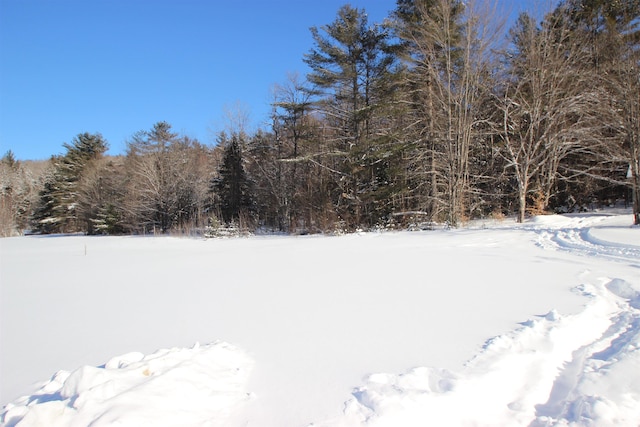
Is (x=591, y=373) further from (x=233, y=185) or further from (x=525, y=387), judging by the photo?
(x=233, y=185)

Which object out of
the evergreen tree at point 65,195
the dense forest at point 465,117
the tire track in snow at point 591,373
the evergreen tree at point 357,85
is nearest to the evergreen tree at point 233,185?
the dense forest at point 465,117

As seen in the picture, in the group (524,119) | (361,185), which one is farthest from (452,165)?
(524,119)

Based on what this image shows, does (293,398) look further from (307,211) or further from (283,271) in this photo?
(307,211)

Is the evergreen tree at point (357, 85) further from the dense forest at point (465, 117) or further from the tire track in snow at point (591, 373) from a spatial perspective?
the tire track in snow at point (591, 373)

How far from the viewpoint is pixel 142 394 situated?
187cm

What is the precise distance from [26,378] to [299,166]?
20317 millimetres

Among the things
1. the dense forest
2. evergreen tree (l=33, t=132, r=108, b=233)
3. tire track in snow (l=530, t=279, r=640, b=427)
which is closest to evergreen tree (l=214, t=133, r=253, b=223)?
the dense forest

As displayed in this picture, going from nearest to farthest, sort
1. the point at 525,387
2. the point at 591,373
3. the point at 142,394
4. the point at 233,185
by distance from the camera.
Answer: the point at 142,394 < the point at 525,387 < the point at 591,373 < the point at 233,185

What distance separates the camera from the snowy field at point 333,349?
1.86m

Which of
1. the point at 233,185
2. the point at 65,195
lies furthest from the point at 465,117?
the point at 65,195

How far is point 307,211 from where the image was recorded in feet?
61.0


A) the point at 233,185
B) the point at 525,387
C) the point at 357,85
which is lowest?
the point at 525,387

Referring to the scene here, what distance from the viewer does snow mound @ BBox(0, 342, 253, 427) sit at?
167 cm

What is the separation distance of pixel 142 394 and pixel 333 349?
1388mm
